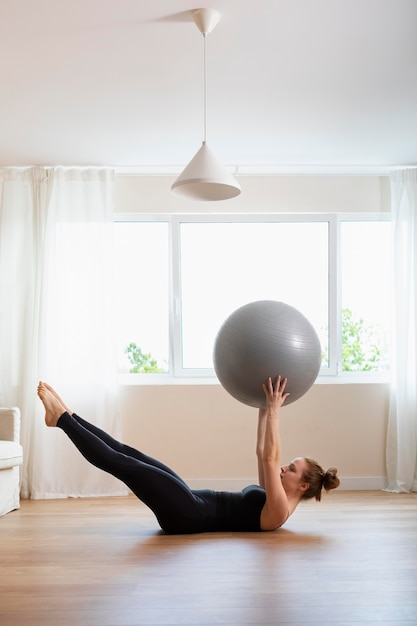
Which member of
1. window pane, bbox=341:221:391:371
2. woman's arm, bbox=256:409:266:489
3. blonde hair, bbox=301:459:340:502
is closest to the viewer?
blonde hair, bbox=301:459:340:502

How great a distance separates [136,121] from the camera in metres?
4.57

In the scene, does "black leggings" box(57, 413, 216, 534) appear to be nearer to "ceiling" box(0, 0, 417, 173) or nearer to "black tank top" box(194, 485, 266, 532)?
"black tank top" box(194, 485, 266, 532)

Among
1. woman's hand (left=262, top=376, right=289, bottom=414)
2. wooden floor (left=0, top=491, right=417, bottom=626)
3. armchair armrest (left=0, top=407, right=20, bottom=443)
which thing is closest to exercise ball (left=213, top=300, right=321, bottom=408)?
woman's hand (left=262, top=376, right=289, bottom=414)

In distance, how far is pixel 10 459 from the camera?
4812 mm

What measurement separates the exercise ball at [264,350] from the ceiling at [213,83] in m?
1.25

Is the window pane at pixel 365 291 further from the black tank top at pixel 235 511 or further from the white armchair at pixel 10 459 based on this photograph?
the white armchair at pixel 10 459

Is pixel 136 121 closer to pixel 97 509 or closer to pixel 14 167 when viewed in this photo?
pixel 14 167

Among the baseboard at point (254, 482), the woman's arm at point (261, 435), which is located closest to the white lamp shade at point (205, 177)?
the woman's arm at point (261, 435)

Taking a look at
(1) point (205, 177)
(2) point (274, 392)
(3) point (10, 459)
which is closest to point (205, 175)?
(1) point (205, 177)

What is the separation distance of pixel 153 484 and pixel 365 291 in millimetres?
2945

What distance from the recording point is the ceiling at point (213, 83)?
3.13 m

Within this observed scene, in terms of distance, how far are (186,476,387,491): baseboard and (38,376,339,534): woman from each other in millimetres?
1704

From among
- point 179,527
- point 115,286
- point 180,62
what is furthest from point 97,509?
point 180,62

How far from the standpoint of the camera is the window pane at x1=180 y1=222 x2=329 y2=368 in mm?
5906
